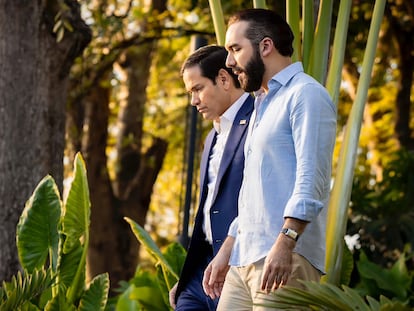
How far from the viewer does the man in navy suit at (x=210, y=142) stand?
4.32 metres

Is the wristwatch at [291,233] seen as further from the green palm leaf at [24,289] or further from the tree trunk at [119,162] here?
the tree trunk at [119,162]

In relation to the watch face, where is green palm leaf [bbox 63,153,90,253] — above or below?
below

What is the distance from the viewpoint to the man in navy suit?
4320 millimetres

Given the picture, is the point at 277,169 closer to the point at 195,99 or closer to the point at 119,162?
the point at 195,99

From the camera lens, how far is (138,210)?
13.1 meters

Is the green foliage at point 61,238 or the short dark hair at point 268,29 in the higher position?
the short dark hair at point 268,29

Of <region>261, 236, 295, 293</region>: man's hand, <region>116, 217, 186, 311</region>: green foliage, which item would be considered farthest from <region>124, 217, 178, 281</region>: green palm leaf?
<region>261, 236, 295, 293</region>: man's hand

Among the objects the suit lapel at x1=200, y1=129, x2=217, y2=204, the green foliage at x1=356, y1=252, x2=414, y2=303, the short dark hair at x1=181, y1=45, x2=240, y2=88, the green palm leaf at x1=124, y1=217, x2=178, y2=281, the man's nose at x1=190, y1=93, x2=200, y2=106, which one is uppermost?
the short dark hair at x1=181, y1=45, x2=240, y2=88

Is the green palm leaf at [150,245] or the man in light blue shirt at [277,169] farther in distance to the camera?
the green palm leaf at [150,245]

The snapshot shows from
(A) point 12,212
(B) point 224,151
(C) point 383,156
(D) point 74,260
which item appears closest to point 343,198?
(B) point 224,151

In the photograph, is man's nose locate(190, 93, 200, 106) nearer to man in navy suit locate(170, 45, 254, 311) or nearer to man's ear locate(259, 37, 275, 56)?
man in navy suit locate(170, 45, 254, 311)

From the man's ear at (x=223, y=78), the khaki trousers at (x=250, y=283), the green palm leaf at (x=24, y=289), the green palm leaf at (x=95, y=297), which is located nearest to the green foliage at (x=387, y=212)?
the green palm leaf at (x=95, y=297)

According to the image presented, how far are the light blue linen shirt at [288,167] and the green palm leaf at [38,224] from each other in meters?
2.78

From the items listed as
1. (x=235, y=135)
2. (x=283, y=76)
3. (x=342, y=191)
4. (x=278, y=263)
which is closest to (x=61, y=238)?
(x=342, y=191)
